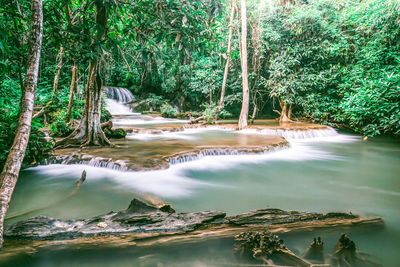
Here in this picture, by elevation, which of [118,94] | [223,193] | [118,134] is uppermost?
[118,94]

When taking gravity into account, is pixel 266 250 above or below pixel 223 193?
above

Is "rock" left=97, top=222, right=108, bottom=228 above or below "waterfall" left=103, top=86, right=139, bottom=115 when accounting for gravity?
below

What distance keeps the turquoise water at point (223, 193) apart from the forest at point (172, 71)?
385mm

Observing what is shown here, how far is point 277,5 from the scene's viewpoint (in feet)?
50.1

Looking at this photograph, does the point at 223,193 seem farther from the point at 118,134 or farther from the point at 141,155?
the point at 118,134

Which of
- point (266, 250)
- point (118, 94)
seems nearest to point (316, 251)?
point (266, 250)

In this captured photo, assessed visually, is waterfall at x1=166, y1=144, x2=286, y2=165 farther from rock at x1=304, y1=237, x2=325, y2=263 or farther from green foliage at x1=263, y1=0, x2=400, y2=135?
green foliage at x1=263, y1=0, x2=400, y2=135

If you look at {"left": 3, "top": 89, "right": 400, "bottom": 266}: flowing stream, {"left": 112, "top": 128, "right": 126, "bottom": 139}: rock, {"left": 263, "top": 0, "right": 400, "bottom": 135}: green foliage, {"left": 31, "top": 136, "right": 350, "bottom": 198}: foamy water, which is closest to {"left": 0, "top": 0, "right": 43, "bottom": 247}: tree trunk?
{"left": 3, "top": 89, "right": 400, "bottom": 266}: flowing stream

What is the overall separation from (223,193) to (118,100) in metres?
16.1

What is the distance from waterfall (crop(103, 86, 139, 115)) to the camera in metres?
17.2

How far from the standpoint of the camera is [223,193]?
4.11 m

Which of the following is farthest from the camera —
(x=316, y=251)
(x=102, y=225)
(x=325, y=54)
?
(x=325, y=54)

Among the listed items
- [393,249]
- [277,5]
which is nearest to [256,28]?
[277,5]

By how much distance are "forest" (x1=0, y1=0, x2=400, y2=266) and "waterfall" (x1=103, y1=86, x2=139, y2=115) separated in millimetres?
109
